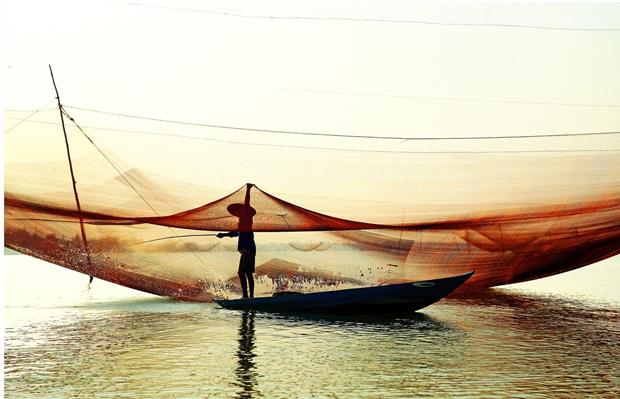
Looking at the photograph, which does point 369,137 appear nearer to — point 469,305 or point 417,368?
point 417,368

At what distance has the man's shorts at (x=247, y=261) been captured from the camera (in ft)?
35.1

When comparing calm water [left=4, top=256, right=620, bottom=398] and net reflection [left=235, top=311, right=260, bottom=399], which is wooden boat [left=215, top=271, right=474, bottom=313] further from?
net reflection [left=235, top=311, right=260, bottom=399]

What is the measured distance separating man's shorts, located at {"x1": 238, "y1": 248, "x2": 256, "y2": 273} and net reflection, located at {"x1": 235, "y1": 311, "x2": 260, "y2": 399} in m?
0.67

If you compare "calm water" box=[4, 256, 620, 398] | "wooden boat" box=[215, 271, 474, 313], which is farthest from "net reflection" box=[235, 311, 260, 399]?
"wooden boat" box=[215, 271, 474, 313]

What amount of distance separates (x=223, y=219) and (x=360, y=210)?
155 centimetres

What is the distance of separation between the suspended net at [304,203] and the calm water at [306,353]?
2.72 ft

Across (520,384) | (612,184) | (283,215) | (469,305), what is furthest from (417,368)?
(469,305)

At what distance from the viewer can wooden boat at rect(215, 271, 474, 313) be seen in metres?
10.4

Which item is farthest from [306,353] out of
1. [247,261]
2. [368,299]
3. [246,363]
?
[247,261]

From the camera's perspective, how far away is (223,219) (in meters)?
9.58

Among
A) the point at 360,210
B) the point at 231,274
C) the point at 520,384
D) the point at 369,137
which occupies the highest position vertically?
the point at 369,137

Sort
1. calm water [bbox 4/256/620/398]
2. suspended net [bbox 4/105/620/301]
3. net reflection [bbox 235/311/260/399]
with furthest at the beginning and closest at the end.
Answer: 1. suspended net [bbox 4/105/620/301]
2. calm water [bbox 4/256/620/398]
3. net reflection [bbox 235/311/260/399]

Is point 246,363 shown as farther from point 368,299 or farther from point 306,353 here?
point 368,299

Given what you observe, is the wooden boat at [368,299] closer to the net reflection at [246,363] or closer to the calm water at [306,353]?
the calm water at [306,353]
